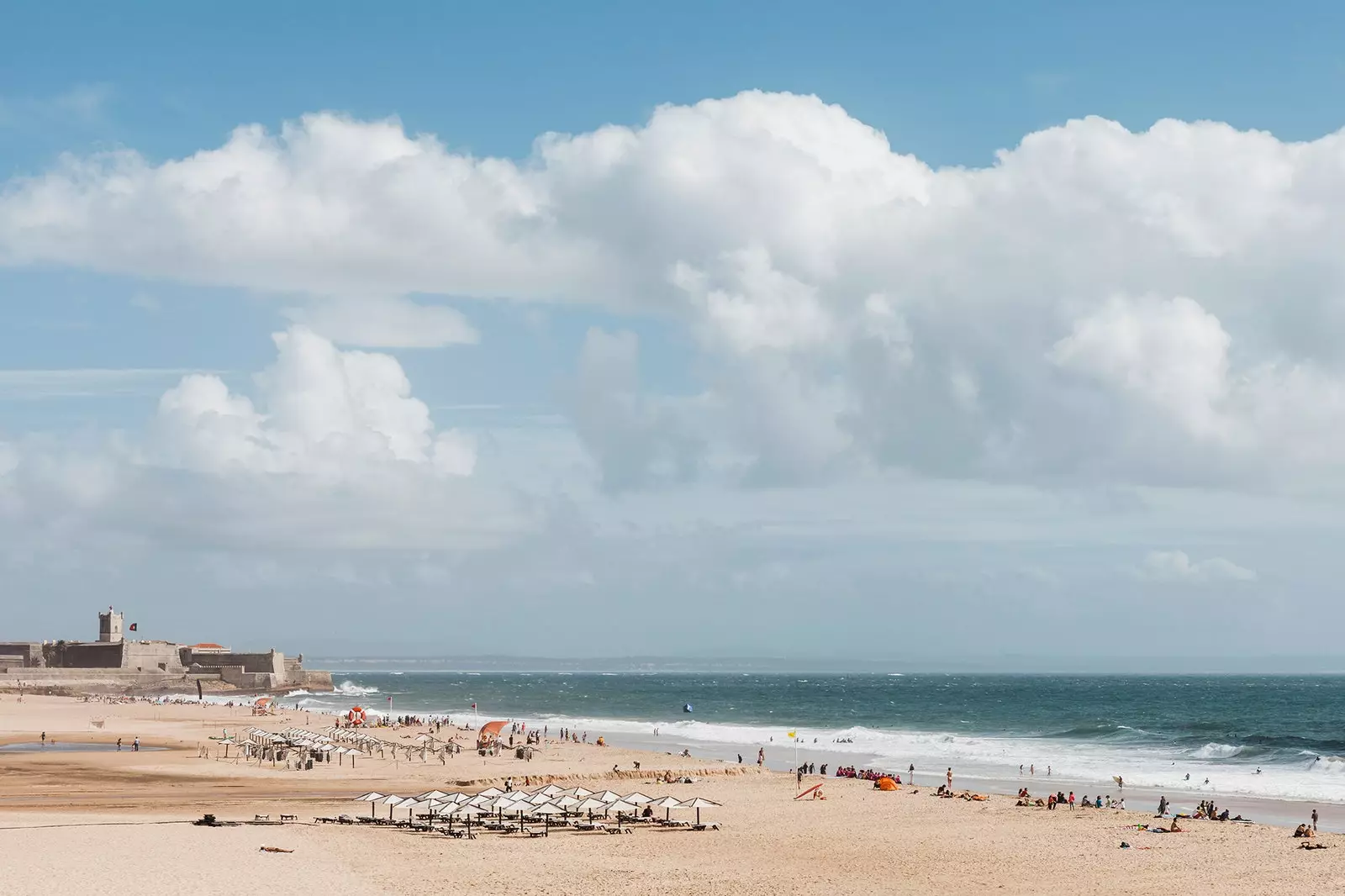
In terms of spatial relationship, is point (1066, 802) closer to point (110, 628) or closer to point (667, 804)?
point (667, 804)

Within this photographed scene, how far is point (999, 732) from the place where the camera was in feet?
315

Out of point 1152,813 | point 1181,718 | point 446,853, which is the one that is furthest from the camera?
Result: point 1181,718

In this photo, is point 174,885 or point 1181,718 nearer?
point 174,885

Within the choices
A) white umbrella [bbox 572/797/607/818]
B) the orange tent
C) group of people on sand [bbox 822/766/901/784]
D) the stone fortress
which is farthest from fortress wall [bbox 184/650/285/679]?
white umbrella [bbox 572/797/607/818]

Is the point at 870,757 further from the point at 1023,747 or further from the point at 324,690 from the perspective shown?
the point at 324,690

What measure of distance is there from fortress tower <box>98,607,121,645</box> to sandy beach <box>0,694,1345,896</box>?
88935mm

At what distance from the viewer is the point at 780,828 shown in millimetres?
40312

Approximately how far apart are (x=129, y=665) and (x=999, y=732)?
3314 inches

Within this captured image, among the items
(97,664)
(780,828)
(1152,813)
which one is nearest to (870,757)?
(1152,813)

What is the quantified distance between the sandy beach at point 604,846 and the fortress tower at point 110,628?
88.9 meters

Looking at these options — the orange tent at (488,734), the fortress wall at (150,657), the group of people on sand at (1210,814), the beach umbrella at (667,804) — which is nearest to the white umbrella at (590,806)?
the beach umbrella at (667,804)

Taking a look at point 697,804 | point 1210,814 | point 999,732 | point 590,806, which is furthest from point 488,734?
point 999,732

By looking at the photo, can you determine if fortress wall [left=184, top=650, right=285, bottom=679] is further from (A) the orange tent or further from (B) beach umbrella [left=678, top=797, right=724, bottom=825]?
(B) beach umbrella [left=678, top=797, right=724, bottom=825]

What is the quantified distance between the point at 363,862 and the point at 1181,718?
103000 millimetres
